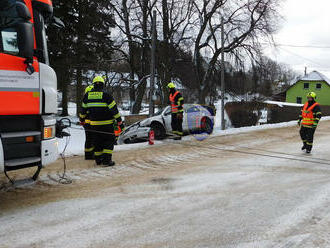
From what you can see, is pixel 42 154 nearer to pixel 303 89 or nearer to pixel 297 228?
pixel 297 228

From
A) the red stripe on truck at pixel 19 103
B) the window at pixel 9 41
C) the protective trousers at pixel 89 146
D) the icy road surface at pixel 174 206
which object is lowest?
the icy road surface at pixel 174 206

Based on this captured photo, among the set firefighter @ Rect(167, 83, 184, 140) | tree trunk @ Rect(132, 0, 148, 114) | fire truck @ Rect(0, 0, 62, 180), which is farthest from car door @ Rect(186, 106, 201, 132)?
tree trunk @ Rect(132, 0, 148, 114)

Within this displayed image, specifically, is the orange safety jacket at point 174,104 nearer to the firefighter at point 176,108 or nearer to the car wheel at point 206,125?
the firefighter at point 176,108

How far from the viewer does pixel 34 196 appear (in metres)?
4.93

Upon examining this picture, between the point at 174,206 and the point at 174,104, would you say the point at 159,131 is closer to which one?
the point at 174,104

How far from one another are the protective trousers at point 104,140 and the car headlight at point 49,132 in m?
2.13

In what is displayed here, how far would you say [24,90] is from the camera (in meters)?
4.07

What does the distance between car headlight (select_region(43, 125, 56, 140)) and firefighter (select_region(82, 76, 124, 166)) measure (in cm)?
213

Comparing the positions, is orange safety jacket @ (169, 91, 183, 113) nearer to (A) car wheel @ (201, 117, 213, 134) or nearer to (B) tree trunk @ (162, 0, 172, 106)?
(A) car wheel @ (201, 117, 213, 134)

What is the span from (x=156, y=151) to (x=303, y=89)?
54.3 m

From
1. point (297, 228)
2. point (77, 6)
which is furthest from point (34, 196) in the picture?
point (77, 6)

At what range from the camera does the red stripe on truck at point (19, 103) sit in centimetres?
390

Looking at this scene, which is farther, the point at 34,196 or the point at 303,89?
the point at 303,89

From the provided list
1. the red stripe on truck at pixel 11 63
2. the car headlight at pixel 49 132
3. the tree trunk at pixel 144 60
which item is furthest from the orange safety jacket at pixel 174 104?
the tree trunk at pixel 144 60
